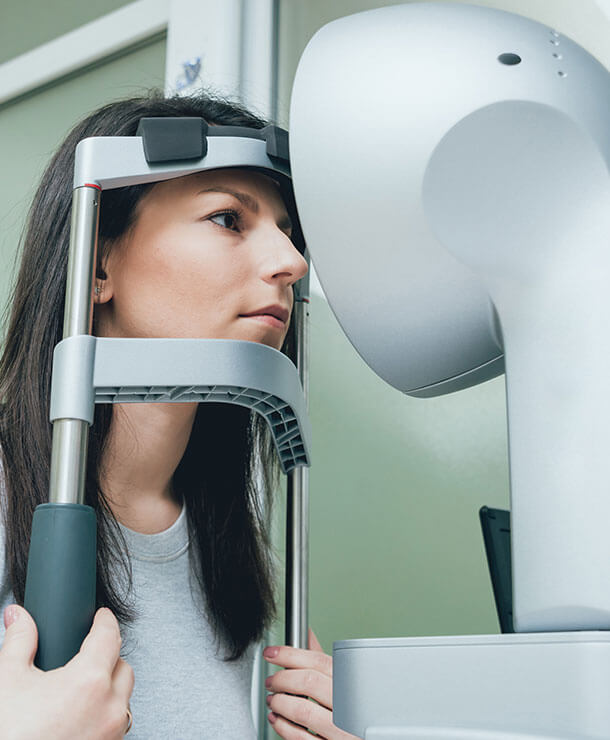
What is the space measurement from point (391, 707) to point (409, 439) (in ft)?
3.02

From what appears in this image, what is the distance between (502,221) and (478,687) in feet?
0.73

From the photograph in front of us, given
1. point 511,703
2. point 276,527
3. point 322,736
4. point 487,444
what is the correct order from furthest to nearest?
1. point 276,527
2. point 487,444
3. point 322,736
4. point 511,703

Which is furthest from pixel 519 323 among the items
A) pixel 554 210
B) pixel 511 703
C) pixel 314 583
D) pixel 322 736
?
pixel 314 583

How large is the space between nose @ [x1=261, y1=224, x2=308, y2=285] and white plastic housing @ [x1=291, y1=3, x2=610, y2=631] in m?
0.23

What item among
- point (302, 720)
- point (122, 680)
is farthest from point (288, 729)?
point (122, 680)

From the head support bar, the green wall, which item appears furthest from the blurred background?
the head support bar

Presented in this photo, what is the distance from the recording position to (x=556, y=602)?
0.36m

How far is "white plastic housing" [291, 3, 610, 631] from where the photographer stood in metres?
0.37

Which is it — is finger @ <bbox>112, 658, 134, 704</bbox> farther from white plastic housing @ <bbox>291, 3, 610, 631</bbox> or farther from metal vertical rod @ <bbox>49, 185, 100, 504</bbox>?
white plastic housing @ <bbox>291, 3, 610, 631</bbox>

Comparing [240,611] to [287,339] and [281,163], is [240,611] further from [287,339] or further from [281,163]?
[281,163]

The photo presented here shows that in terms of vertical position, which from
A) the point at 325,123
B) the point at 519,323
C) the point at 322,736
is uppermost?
the point at 325,123

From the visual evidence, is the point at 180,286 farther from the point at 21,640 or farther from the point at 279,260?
the point at 21,640

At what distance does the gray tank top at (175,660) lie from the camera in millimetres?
833

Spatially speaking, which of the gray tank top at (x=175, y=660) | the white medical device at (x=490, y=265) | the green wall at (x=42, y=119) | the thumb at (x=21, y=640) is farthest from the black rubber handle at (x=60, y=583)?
the green wall at (x=42, y=119)
